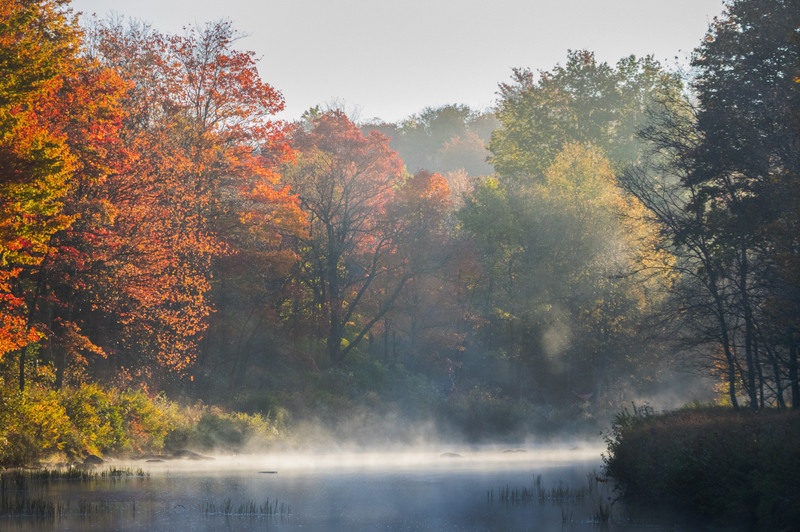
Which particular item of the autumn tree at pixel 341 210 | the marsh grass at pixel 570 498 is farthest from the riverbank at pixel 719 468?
the autumn tree at pixel 341 210

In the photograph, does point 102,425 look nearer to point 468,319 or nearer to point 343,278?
point 343,278

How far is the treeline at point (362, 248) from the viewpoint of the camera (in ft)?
89.6

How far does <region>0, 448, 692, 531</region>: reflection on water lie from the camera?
19016mm

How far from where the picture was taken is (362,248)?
167 ft

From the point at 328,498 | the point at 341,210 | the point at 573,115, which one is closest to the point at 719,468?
the point at 328,498

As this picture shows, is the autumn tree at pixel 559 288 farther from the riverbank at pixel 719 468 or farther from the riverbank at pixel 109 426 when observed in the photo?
the riverbank at pixel 719 468

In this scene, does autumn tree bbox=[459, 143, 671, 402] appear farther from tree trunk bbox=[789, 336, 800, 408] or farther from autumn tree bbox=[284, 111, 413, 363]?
tree trunk bbox=[789, 336, 800, 408]

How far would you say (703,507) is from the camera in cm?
1956

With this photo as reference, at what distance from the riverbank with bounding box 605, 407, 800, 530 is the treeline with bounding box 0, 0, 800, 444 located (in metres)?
4.54

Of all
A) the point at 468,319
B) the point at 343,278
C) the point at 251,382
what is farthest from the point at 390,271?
the point at 251,382

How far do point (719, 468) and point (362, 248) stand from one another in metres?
33.6

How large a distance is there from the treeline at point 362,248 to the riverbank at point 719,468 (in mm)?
4540

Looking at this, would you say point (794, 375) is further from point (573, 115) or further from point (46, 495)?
point (573, 115)

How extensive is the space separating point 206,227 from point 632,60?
174ft
